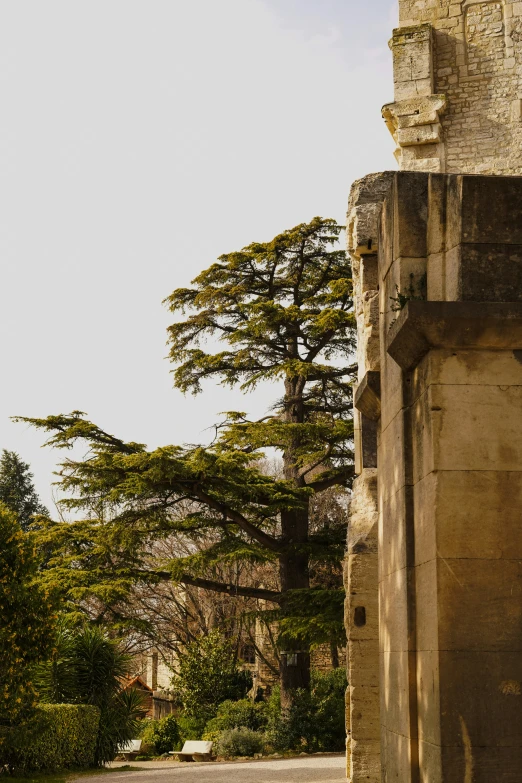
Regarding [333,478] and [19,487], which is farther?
[19,487]

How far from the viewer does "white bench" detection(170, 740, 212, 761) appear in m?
19.5

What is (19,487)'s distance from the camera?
128ft

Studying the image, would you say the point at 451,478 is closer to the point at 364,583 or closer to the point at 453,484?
the point at 453,484

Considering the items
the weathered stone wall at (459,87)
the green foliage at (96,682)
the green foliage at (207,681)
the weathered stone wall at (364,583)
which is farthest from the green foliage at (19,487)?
the weathered stone wall at (364,583)

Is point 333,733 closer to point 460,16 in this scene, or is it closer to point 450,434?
point 460,16

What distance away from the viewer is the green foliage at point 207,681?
24.4 meters

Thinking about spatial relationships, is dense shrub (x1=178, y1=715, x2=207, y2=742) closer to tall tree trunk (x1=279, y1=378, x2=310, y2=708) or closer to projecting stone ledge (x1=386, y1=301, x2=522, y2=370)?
tall tree trunk (x1=279, y1=378, x2=310, y2=708)

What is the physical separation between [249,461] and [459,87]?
8.78 metres

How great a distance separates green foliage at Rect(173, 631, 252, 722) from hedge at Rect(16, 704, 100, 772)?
22.8ft

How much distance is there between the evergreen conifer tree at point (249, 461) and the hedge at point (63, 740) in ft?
8.80

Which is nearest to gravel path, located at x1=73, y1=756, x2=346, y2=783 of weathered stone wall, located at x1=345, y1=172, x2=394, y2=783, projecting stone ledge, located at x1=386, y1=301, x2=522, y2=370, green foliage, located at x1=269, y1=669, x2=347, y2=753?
green foliage, located at x1=269, y1=669, x2=347, y2=753

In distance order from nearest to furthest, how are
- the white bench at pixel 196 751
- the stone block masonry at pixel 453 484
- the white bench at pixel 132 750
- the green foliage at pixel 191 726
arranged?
the stone block masonry at pixel 453 484 → the white bench at pixel 196 751 → the white bench at pixel 132 750 → the green foliage at pixel 191 726

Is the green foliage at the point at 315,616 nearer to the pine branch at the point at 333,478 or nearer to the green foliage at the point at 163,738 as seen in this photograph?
the pine branch at the point at 333,478

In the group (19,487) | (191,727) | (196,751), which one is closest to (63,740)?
(196,751)
